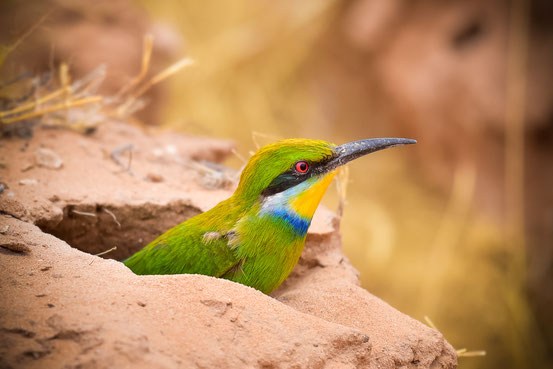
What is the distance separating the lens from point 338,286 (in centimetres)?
251

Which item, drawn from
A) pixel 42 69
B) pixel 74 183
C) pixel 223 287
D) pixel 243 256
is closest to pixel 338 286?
pixel 243 256

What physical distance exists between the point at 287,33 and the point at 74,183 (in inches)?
281

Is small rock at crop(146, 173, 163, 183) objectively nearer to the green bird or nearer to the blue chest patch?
the green bird

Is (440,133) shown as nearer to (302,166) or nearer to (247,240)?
(302,166)

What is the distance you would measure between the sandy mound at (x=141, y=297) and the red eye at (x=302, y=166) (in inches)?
19.1

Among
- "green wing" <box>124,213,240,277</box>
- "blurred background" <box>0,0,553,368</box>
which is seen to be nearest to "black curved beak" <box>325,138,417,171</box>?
"green wing" <box>124,213,240,277</box>

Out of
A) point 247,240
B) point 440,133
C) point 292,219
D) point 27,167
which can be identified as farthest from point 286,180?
point 440,133

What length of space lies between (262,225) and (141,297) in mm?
750

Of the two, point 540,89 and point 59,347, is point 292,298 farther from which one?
point 540,89

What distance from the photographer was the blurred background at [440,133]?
18.3ft

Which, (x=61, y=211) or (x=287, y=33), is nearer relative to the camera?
(x=61, y=211)

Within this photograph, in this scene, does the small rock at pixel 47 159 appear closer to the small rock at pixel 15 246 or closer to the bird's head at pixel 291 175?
the small rock at pixel 15 246

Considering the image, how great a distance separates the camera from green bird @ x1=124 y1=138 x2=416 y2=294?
2451mm

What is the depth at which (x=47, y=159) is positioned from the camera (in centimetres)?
308
